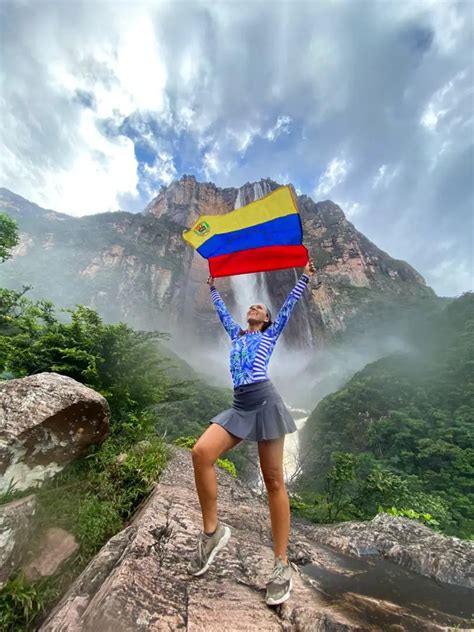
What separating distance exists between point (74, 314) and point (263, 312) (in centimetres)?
482

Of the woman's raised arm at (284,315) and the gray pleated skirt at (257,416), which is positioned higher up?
the woman's raised arm at (284,315)

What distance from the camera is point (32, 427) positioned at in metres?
3.18

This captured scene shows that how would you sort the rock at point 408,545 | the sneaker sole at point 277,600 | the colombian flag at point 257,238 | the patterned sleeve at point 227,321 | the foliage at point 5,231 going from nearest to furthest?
the sneaker sole at point 277,600
the patterned sleeve at point 227,321
the rock at point 408,545
the colombian flag at point 257,238
the foliage at point 5,231

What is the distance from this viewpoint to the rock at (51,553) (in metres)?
2.64

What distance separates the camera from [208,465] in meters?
2.18

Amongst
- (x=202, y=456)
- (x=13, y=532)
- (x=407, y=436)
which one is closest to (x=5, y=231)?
(x=13, y=532)

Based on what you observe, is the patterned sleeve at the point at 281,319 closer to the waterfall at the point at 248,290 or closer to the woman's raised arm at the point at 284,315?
the woman's raised arm at the point at 284,315

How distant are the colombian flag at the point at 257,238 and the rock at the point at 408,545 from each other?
3761 millimetres

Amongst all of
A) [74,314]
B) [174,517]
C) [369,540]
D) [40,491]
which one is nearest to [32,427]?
[40,491]

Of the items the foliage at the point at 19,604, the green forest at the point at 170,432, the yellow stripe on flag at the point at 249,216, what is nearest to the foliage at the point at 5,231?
the green forest at the point at 170,432

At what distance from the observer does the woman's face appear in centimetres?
283

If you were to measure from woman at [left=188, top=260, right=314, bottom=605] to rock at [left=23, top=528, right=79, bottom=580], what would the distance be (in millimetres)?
1235

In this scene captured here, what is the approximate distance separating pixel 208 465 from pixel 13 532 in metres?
1.85

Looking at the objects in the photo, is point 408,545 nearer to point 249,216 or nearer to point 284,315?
point 284,315
